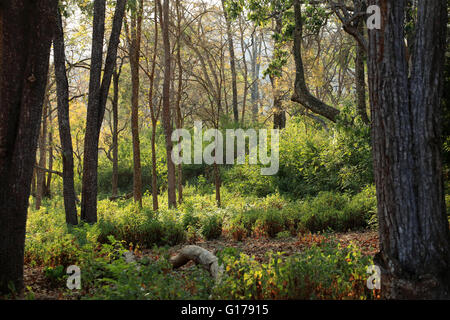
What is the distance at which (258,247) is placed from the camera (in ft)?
22.9

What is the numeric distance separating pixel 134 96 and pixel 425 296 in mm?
8696

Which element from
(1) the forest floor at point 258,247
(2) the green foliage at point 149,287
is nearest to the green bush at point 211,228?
(1) the forest floor at point 258,247

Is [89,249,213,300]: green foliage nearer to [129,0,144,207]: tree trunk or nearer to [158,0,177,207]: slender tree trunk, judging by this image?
[129,0,144,207]: tree trunk

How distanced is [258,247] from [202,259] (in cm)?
228

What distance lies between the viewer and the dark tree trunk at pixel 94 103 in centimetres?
816

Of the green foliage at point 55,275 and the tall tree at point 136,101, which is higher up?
the tall tree at point 136,101

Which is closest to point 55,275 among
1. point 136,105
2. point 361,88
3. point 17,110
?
point 17,110

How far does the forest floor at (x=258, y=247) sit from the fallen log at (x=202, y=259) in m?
0.33

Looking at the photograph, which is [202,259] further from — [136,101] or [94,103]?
[136,101]

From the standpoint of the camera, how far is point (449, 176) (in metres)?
5.18

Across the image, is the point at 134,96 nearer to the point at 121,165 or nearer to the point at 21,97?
the point at 21,97

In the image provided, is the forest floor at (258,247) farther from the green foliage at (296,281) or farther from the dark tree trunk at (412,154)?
the dark tree trunk at (412,154)

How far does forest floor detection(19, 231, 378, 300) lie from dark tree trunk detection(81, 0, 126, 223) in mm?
1974
